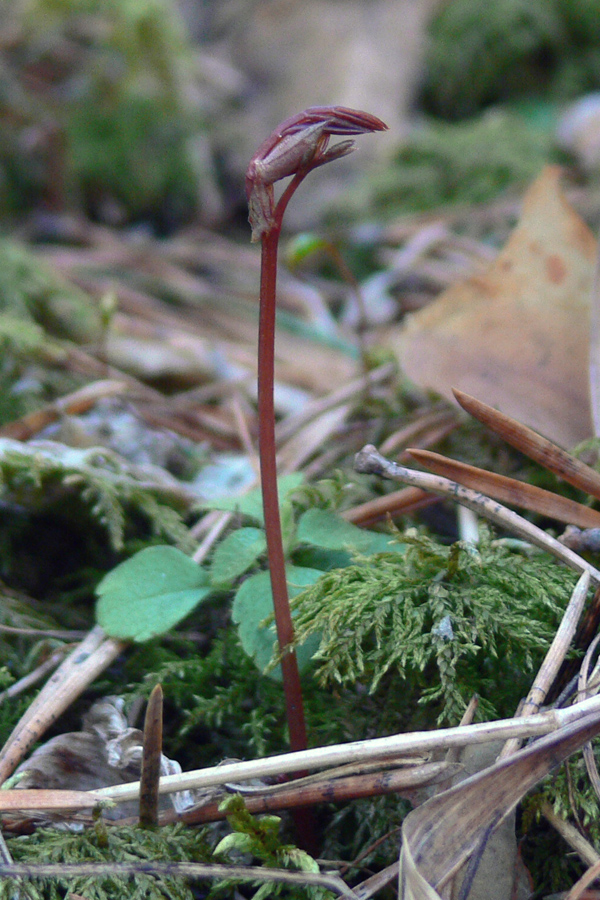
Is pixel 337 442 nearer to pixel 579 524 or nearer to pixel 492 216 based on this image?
pixel 579 524

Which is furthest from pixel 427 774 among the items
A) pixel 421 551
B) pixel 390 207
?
pixel 390 207

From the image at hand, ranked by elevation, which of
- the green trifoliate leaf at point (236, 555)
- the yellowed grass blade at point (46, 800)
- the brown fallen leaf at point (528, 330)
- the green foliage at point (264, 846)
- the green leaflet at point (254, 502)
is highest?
the brown fallen leaf at point (528, 330)

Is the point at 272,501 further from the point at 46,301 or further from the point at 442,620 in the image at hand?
the point at 46,301

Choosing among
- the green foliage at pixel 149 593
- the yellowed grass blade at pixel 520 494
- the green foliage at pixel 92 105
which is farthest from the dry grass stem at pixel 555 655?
the green foliage at pixel 92 105

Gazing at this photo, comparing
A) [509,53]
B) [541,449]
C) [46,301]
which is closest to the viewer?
[541,449]

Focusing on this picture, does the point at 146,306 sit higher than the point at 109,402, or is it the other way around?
the point at 146,306

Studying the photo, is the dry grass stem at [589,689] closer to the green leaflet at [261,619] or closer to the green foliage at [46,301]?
the green leaflet at [261,619]

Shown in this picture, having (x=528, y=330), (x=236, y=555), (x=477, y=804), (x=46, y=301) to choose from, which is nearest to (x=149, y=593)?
(x=236, y=555)
